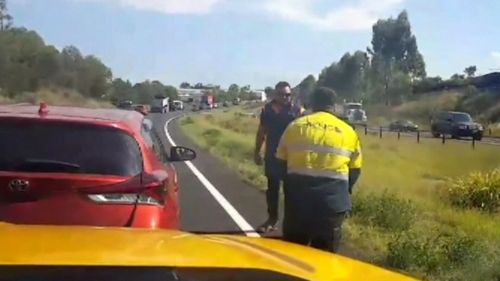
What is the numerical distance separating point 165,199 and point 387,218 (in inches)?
276

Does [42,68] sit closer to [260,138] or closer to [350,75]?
[350,75]

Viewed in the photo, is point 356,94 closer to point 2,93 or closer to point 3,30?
point 2,93

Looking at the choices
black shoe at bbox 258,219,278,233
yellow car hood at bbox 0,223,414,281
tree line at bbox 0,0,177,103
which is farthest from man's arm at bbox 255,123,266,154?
tree line at bbox 0,0,177,103

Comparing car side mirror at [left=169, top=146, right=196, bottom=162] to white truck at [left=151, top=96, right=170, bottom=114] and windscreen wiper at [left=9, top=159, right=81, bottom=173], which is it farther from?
white truck at [left=151, top=96, right=170, bottom=114]

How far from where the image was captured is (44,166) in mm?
6141

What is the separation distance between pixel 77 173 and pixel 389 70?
115 metres

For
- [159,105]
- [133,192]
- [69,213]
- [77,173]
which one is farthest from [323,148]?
[159,105]

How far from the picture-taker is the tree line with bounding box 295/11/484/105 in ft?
350

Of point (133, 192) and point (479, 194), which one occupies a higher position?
point (133, 192)

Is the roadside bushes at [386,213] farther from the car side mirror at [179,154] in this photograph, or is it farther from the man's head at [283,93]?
the car side mirror at [179,154]

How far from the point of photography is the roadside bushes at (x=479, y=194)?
17.2 m

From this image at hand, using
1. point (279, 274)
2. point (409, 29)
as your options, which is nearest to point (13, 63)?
point (409, 29)

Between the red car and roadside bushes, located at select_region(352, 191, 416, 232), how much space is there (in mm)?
6638

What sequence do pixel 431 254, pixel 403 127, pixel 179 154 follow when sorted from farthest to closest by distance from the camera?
pixel 403 127 < pixel 431 254 < pixel 179 154
